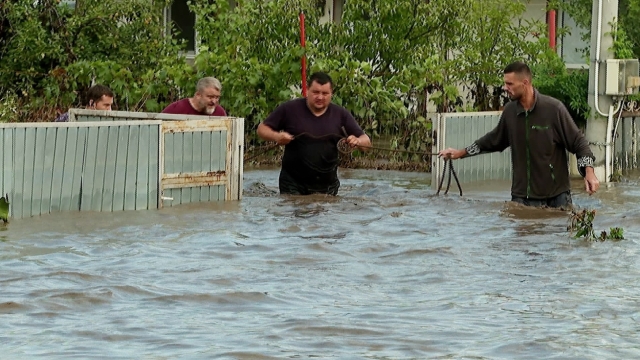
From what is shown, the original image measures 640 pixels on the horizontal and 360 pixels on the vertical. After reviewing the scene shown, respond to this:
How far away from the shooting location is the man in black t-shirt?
45.7 ft

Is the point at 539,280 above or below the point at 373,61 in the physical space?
below

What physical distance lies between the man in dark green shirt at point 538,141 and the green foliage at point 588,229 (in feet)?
1.30

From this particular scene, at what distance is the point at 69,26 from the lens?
2331cm

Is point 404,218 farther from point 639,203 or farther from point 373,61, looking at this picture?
point 373,61

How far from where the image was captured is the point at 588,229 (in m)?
11.6

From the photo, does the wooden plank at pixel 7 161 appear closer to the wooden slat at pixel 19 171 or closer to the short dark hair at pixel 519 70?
the wooden slat at pixel 19 171

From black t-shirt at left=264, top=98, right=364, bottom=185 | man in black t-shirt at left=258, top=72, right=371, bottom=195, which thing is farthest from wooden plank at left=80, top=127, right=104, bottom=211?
black t-shirt at left=264, top=98, right=364, bottom=185

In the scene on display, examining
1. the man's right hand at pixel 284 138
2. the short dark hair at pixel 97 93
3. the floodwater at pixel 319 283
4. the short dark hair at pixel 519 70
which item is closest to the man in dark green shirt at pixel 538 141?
the short dark hair at pixel 519 70

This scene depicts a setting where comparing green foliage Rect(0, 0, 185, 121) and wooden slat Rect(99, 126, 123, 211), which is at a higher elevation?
green foliage Rect(0, 0, 185, 121)

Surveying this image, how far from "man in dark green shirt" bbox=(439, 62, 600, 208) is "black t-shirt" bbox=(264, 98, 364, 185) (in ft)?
7.09

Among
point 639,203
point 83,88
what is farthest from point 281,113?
A: point 83,88

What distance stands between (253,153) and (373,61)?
2568mm

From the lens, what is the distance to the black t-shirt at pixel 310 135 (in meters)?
14.0

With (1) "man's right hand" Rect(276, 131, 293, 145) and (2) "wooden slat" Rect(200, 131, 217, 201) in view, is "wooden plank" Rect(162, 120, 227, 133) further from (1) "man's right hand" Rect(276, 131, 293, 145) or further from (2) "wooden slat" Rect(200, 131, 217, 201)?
(1) "man's right hand" Rect(276, 131, 293, 145)
